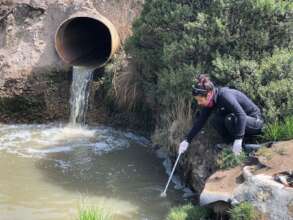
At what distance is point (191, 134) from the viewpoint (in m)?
6.56

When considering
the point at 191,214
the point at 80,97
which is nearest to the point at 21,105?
the point at 80,97

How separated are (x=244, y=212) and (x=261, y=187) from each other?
0.32 metres

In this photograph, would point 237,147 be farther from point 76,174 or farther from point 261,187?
point 76,174

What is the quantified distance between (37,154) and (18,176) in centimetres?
95

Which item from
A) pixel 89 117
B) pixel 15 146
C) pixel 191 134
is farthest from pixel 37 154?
pixel 191 134

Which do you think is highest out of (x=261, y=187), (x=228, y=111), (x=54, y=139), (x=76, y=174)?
(x=228, y=111)

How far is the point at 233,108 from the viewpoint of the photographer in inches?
244

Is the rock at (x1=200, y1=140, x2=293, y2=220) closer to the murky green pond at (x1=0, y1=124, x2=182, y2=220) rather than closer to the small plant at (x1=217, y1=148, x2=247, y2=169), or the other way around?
the small plant at (x1=217, y1=148, x2=247, y2=169)

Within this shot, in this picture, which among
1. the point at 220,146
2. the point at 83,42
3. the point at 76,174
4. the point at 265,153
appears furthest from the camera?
the point at 83,42

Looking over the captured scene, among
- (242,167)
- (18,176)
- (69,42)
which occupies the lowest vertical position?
(18,176)

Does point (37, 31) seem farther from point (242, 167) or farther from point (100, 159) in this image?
point (242, 167)

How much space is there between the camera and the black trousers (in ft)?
20.8

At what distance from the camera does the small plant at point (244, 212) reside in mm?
5098

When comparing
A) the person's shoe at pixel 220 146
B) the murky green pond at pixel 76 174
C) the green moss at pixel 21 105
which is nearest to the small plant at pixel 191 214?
the murky green pond at pixel 76 174
